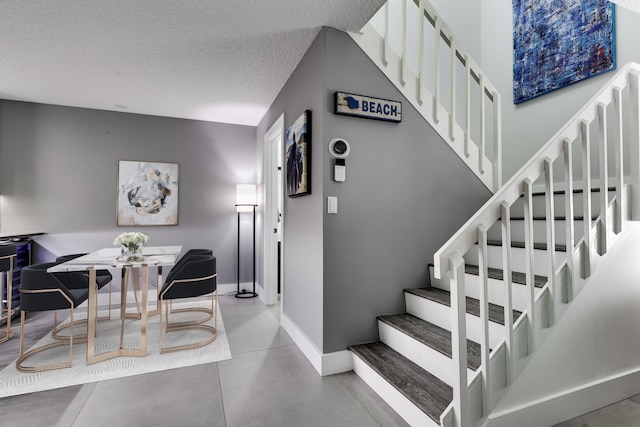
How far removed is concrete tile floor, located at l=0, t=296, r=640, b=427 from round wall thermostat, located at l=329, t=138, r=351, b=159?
63.3 inches

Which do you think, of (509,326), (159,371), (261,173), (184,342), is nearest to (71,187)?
(261,173)

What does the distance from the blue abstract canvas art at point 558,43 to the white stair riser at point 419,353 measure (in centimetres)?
291

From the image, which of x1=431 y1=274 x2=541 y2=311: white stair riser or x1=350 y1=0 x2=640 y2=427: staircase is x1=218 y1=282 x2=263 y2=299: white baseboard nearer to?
x1=350 y1=0 x2=640 y2=427: staircase

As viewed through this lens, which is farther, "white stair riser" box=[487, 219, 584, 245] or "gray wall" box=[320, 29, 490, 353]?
"gray wall" box=[320, 29, 490, 353]

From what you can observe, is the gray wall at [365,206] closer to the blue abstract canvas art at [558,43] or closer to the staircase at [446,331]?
the staircase at [446,331]

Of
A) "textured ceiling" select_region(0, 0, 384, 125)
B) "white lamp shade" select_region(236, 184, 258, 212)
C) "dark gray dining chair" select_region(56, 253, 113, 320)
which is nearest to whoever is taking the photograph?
"textured ceiling" select_region(0, 0, 384, 125)

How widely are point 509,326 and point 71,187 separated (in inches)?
197

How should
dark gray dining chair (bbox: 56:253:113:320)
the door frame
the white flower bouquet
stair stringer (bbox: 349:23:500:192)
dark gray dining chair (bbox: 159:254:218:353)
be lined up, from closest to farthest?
stair stringer (bbox: 349:23:500:192) < dark gray dining chair (bbox: 159:254:218:353) < the white flower bouquet < dark gray dining chair (bbox: 56:253:113:320) < the door frame

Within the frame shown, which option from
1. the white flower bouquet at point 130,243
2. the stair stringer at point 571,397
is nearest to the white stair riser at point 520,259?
the stair stringer at point 571,397

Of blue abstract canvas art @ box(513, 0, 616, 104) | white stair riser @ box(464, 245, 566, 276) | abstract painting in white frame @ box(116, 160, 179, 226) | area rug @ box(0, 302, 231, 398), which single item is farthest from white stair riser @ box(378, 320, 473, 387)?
abstract painting in white frame @ box(116, 160, 179, 226)

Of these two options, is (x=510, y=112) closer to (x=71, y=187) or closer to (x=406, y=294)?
(x=406, y=294)

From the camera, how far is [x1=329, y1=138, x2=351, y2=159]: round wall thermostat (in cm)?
243

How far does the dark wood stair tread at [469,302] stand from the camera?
1885 millimetres

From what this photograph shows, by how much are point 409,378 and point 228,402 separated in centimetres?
111
